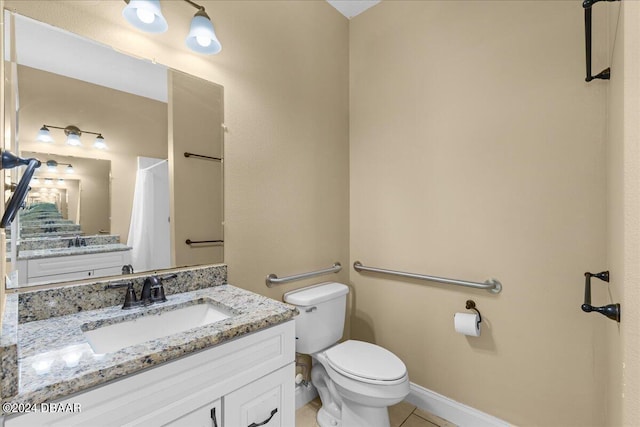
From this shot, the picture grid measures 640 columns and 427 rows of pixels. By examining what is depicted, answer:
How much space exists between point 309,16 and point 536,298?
2.16 meters

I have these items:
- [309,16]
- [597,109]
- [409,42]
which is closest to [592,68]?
[597,109]

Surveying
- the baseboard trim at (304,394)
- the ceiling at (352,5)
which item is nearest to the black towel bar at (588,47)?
the ceiling at (352,5)

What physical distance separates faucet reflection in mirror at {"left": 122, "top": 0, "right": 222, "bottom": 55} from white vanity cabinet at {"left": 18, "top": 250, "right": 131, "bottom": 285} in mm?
944

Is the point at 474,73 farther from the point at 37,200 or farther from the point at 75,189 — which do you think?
the point at 37,200

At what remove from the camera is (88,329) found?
3.11 ft

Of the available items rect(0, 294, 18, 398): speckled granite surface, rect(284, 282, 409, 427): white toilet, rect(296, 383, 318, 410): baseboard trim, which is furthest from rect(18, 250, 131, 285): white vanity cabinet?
rect(296, 383, 318, 410): baseboard trim

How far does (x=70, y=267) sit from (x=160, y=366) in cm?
66

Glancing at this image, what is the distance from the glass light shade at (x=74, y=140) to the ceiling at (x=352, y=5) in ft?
6.04

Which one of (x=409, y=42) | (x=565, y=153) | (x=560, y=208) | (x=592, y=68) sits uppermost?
(x=409, y=42)

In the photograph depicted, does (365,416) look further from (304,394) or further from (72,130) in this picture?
(72,130)

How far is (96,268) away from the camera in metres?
1.15

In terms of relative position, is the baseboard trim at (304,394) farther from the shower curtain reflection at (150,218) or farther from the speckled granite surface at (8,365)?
the speckled granite surface at (8,365)

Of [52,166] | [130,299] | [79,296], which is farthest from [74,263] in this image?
[52,166]

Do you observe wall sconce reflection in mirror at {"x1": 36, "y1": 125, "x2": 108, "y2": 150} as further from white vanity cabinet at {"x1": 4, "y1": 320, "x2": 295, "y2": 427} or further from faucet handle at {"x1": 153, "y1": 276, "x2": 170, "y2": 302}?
white vanity cabinet at {"x1": 4, "y1": 320, "x2": 295, "y2": 427}
